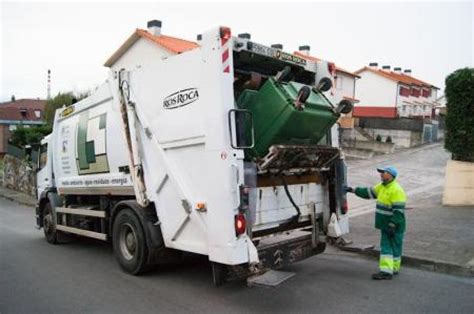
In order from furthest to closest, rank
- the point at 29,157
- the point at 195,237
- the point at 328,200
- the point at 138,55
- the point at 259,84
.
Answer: the point at 138,55 → the point at 29,157 → the point at 328,200 → the point at 259,84 → the point at 195,237

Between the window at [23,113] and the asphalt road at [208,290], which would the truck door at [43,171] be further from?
the window at [23,113]

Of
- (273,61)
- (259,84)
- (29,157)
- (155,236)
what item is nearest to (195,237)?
Answer: (155,236)

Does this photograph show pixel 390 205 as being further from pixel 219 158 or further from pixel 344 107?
pixel 219 158

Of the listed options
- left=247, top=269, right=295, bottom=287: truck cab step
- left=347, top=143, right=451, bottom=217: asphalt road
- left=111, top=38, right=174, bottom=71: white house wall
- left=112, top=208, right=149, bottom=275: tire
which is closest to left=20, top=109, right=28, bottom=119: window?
left=111, top=38, right=174, bottom=71: white house wall

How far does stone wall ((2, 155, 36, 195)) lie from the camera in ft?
65.3

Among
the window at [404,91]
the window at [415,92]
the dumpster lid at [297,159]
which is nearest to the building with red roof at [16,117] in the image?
the window at [404,91]

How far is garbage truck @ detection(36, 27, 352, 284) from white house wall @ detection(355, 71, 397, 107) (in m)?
42.9

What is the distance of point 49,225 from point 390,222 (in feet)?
19.8

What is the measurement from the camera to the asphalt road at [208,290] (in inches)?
195

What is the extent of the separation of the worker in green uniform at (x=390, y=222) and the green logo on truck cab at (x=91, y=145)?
3.75m

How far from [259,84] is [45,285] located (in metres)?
3.55

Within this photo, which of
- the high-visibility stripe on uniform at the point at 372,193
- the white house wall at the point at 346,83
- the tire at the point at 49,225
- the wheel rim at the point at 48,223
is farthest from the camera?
the white house wall at the point at 346,83

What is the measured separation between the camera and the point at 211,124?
4.78 meters

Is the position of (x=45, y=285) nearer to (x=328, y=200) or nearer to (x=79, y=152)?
(x=79, y=152)
